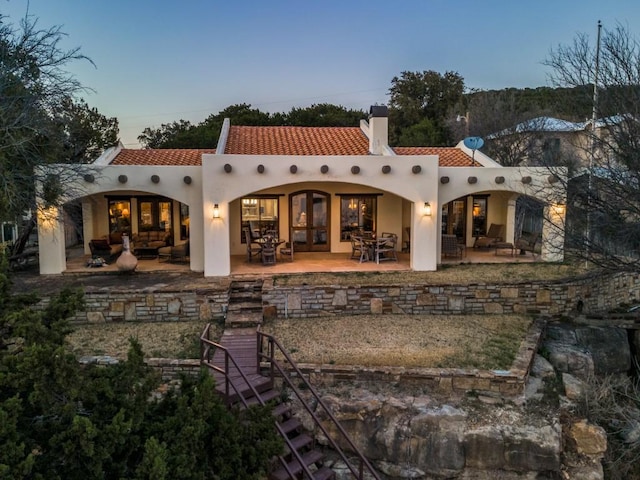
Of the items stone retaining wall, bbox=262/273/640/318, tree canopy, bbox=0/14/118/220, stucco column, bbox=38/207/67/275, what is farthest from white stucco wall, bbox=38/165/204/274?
stone retaining wall, bbox=262/273/640/318

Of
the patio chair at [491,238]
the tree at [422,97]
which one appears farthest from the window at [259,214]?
the tree at [422,97]

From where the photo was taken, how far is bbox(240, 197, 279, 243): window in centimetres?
1859

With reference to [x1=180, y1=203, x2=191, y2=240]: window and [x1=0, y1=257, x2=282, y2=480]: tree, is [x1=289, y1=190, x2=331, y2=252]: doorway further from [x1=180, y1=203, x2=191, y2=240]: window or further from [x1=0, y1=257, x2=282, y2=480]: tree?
[x1=0, y1=257, x2=282, y2=480]: tree

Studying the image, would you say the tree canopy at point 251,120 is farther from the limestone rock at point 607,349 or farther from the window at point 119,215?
the limestone rock at point 607,349

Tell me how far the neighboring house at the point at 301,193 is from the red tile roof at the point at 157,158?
0.04m

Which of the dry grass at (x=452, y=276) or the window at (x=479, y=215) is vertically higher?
the window at (x=479, y=215)

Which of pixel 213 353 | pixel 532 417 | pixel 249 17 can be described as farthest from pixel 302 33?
pixel 532 417

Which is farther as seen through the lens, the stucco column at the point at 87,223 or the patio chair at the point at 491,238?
the patio chair at the point at 491,238

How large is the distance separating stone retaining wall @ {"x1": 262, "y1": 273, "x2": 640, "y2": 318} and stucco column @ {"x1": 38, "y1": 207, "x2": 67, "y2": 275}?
7.06m

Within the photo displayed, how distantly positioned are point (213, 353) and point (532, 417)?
6.37 meters

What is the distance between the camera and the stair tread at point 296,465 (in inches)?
253

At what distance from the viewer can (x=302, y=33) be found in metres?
22.4

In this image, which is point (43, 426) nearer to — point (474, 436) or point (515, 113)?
point (474, 436)

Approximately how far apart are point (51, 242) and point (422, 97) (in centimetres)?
3696
